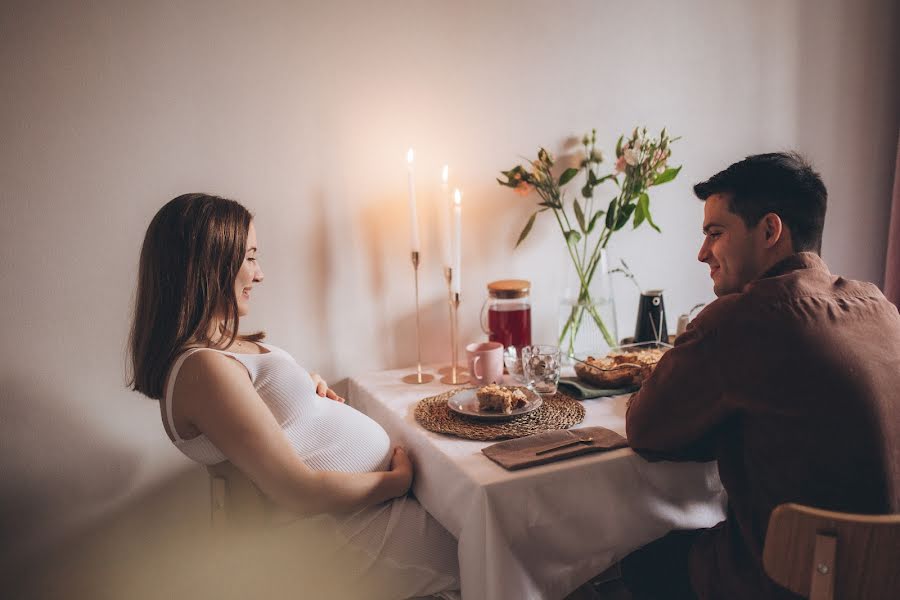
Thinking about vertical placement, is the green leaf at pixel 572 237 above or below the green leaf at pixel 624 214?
below

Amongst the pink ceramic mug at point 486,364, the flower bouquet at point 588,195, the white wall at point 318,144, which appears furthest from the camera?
the flower bouquet at point 588,195

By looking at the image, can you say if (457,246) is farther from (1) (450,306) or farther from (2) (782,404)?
(2) (782,404)

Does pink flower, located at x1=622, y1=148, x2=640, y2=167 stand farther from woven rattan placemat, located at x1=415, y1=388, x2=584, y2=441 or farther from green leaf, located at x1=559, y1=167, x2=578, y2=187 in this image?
woven rattan placemat, located at x1=415, y1=388, x2=584, y2=441

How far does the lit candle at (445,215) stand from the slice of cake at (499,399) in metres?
0.44

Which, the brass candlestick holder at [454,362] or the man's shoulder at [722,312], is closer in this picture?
the man's shoulder at [722,312]

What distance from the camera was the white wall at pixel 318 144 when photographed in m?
1.44

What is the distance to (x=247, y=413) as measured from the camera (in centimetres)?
111

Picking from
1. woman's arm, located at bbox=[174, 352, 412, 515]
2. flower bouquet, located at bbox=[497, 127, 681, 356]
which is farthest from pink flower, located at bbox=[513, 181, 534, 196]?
woman's arm, located at bbox=[174, 352, 412, 515]

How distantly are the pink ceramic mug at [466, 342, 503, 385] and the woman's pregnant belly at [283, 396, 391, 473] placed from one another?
1.00ft

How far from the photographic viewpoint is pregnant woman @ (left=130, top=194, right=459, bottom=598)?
1.12 metres

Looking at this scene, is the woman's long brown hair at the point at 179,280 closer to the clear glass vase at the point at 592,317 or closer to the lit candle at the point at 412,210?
the lit candle at the point at 412,210

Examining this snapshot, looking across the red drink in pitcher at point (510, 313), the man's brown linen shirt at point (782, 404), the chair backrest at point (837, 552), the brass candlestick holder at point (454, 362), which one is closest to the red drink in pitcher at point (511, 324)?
the red drink in pitcher at point (510, 313)

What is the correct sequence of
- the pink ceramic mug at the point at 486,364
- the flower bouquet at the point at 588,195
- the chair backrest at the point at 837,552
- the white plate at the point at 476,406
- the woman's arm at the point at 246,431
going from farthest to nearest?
the flower bouquet at the point at 588,195, the pink ceramic mug at the point at 486,364, the white plate at the point at 476,406, the woman's arm at the point at 246,431, the chair backrest at the point at 837,552

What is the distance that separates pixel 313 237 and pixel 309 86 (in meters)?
0.38
